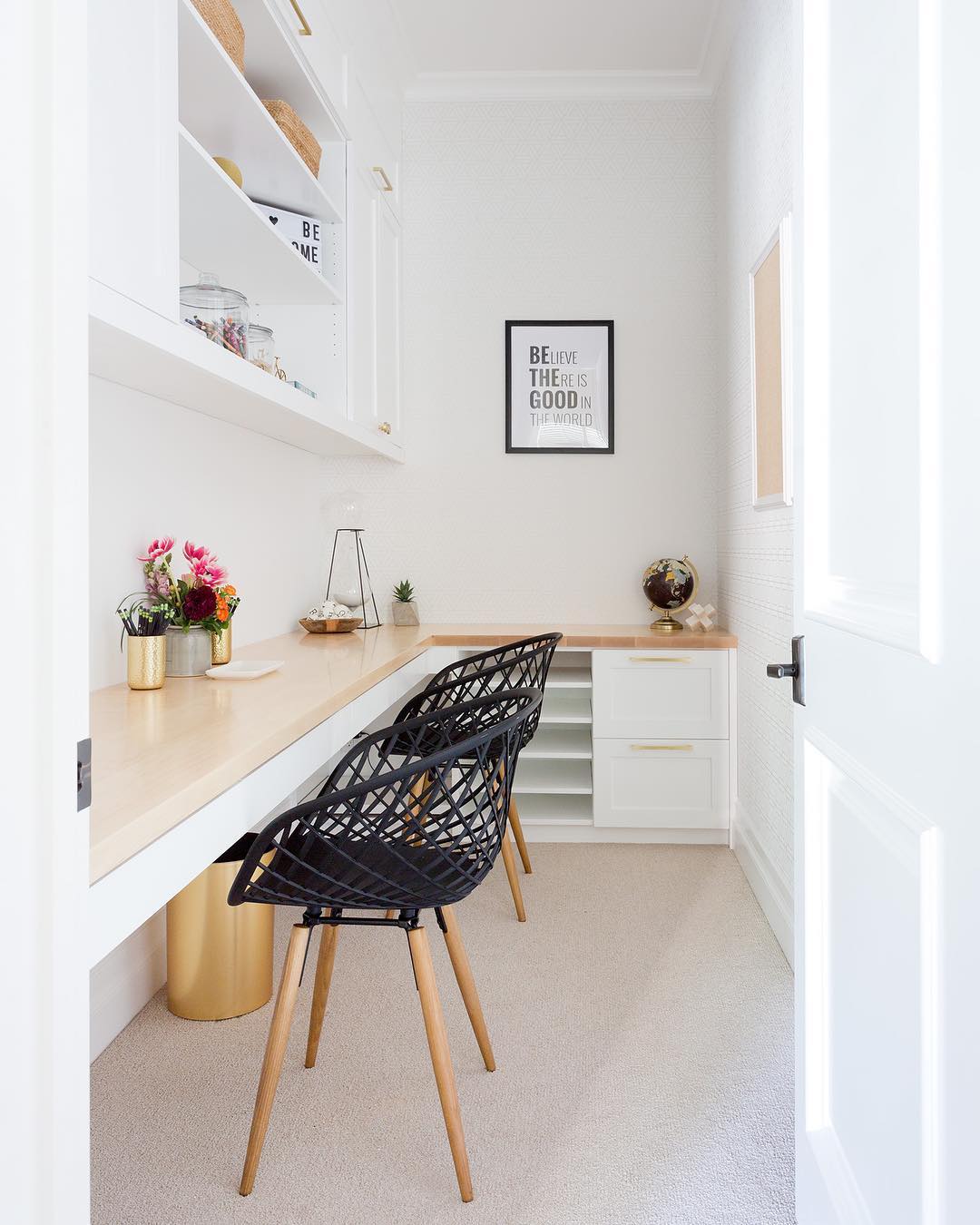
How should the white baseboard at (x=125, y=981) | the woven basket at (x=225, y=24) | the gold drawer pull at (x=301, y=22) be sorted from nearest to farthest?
the woven basket at (x=225, y=24) < the white baseboard at (x=125, y=981) < the gold drawer pull at (x=301, y=22)

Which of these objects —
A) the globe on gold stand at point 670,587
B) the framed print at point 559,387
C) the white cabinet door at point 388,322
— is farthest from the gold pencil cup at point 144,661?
the framed print at point 559,387

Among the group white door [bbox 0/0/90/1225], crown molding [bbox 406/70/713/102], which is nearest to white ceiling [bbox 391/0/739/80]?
crown molding [bbox 406/70/713/102]

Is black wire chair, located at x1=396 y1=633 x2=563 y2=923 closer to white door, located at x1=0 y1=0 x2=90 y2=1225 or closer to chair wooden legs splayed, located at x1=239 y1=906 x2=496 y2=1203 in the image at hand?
chair wooden legs splayed, located at x1=239 y1=906 x2=496 y2=1203

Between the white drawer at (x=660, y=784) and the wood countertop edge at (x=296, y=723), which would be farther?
the white drawer at (x=660, y=784)

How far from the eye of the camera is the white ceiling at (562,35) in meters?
3.21

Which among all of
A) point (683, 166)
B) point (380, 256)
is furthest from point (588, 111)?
point (380, 256)

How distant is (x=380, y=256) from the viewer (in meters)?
3.29

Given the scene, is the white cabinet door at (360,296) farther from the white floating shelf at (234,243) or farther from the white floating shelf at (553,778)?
the white floating shelf at (553,778)

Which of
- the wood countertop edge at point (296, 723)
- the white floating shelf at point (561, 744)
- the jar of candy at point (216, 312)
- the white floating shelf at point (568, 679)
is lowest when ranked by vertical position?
the white floating shelf at point (561, 744)

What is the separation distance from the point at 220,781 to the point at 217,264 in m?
1.63

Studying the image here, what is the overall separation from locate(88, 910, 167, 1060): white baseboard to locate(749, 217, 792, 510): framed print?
1.87m

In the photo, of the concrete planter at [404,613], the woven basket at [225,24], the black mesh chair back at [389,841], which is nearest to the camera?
the black mesh chair back at [389,841]

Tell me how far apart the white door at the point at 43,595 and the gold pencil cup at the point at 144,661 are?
127 cm

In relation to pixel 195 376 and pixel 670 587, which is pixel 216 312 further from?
pixel 670 587
